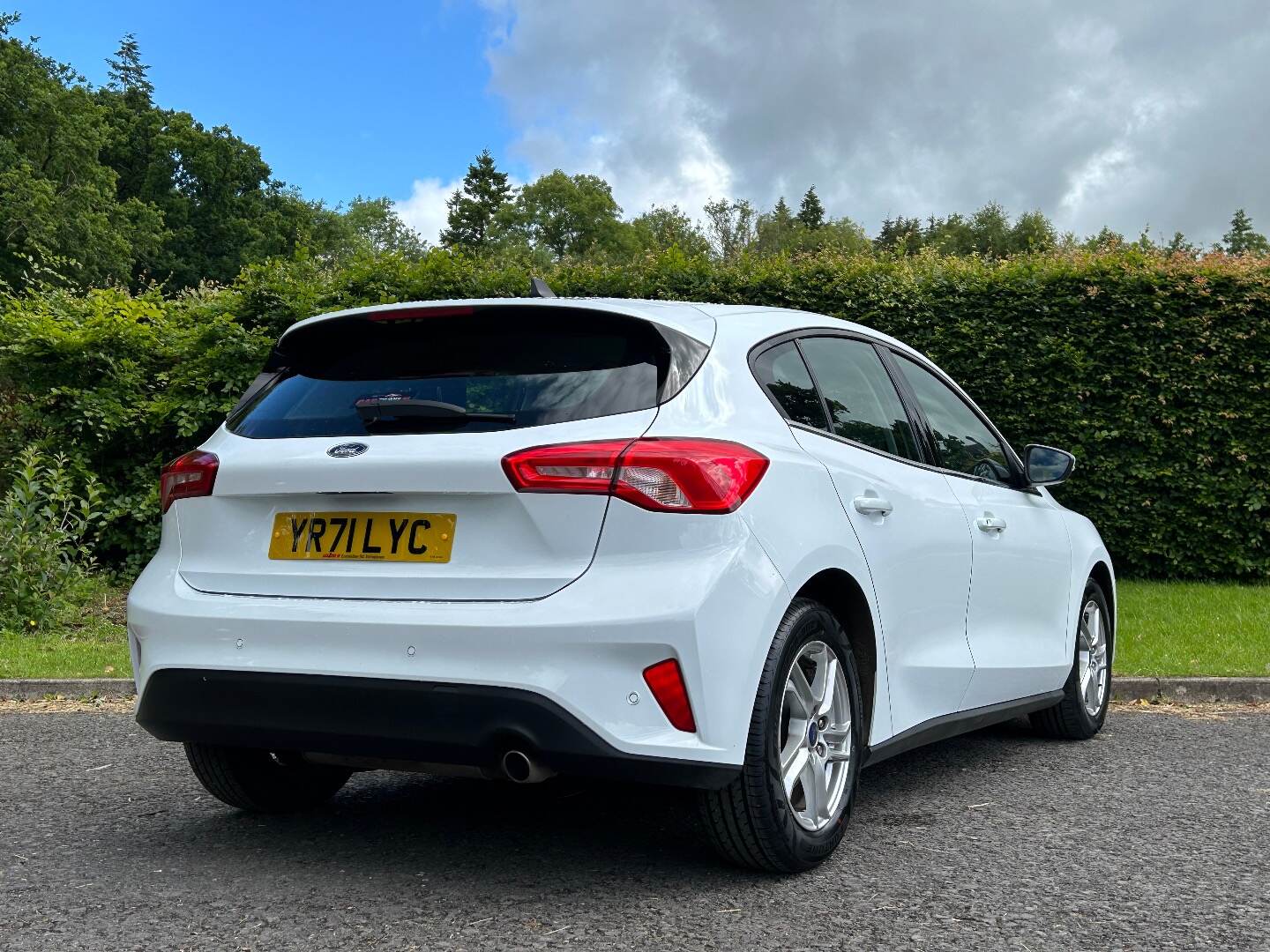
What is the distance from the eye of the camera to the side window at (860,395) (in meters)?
4.47

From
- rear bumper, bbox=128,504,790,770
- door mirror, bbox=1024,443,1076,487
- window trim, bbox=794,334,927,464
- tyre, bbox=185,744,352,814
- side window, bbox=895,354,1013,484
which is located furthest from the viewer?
door mirror, bbox=1024,443,1076,487

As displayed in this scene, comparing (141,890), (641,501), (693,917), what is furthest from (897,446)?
(141,890)

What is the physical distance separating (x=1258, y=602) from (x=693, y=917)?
30.4ft

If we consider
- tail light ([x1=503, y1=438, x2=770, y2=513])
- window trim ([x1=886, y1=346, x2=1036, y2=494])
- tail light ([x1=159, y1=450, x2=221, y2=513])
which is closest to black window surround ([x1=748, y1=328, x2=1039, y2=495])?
window trim ([x1=886, y1=346, x2=1036, y2=494])

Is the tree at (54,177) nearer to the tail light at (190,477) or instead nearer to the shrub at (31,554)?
the shrub at (31,554)

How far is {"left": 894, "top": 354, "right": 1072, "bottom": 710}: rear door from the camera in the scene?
5.06 meters

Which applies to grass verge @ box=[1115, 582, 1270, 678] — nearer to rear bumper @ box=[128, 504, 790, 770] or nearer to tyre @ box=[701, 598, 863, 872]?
tyre @ box=[701, 598, 863, 872]

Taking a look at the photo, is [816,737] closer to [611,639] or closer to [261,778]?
[611,639]

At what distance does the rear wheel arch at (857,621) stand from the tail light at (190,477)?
1818mm

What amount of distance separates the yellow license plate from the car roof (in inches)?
26.4

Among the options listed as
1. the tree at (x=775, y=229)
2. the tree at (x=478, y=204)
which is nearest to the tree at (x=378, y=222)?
the tree at (x=478, y=204)

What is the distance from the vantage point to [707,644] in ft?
11.0

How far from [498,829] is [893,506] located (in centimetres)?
170

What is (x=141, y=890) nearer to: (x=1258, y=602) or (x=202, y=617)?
(x=202, y=617)
